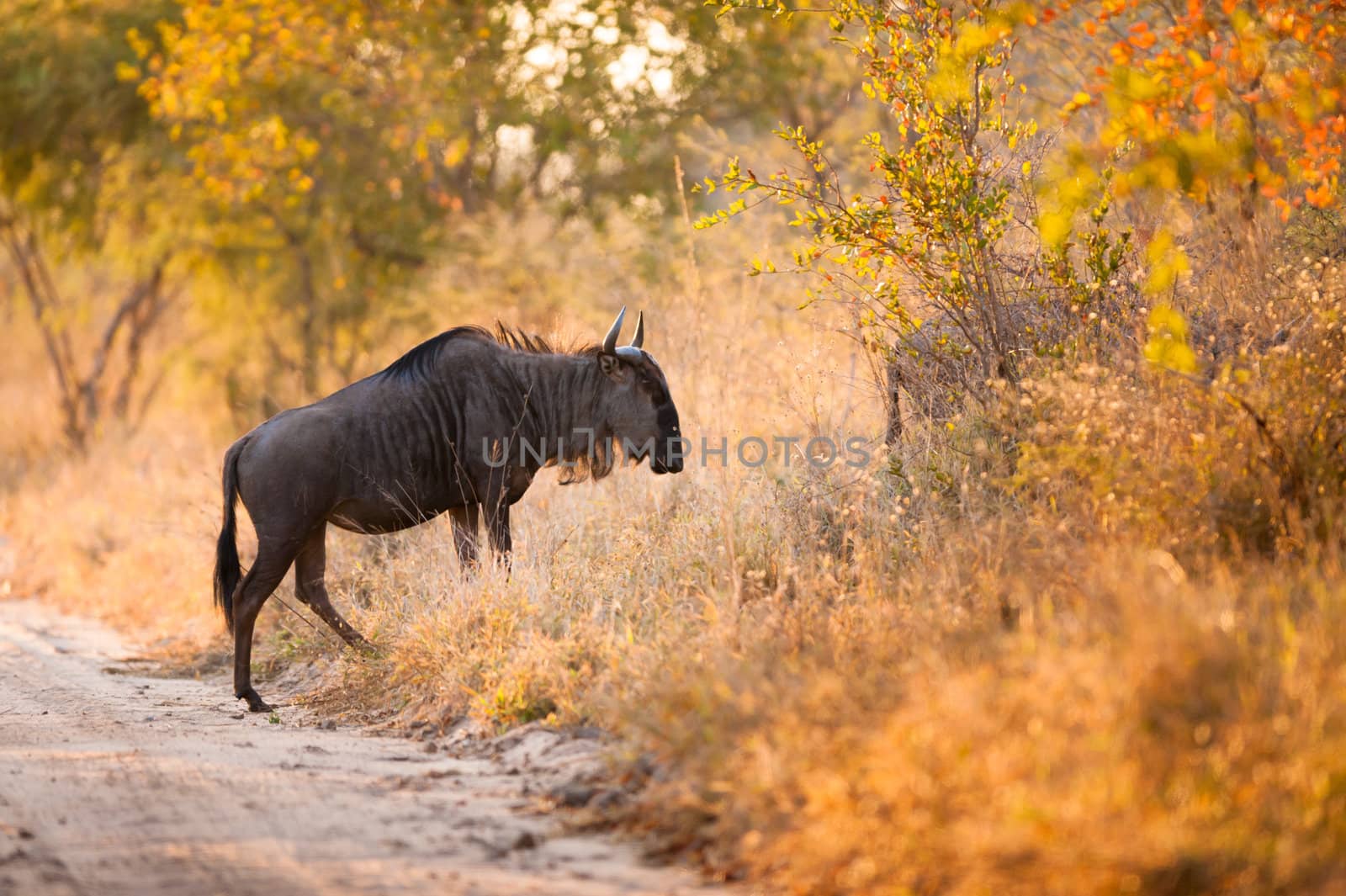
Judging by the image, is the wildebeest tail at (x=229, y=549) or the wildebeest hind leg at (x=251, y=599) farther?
the wildebeest tail at (x=229, y=549)

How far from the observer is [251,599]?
23.6 ft

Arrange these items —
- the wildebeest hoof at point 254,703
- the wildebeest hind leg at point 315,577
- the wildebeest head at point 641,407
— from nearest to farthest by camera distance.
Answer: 1. the wildebeest hoof at point 254,703
2. the wildebeest hind leg at point 315,577
3. the wildebeest head at point 641,407

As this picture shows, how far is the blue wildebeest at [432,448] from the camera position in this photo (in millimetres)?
7129

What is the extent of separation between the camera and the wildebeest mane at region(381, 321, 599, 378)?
25.2 feet

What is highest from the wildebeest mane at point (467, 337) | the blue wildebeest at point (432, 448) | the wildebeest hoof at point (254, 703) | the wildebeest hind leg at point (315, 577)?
the wildebeest mane at point (467, 337)

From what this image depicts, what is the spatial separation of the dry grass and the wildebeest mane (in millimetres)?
1085

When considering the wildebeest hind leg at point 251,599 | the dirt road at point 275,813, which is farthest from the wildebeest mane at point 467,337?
the dirt road at point 275,813

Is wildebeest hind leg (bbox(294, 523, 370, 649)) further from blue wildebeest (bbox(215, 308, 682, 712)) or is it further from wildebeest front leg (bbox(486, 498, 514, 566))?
wildebeest front leg (bbox(486, 498, 514, 566))

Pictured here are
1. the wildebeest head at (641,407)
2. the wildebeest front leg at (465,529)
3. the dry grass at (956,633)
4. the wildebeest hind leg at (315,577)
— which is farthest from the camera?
the wildebeest head at (641,407)

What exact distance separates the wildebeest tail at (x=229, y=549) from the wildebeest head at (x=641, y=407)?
2.13 metres

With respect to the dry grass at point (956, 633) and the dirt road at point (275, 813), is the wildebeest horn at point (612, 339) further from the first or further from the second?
the dirt road at point (275, 813)

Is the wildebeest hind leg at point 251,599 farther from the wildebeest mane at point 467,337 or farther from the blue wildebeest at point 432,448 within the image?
the wildebeest mane at point 467,337

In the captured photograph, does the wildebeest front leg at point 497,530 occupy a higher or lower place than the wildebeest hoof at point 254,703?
higher

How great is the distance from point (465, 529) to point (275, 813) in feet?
11.5
